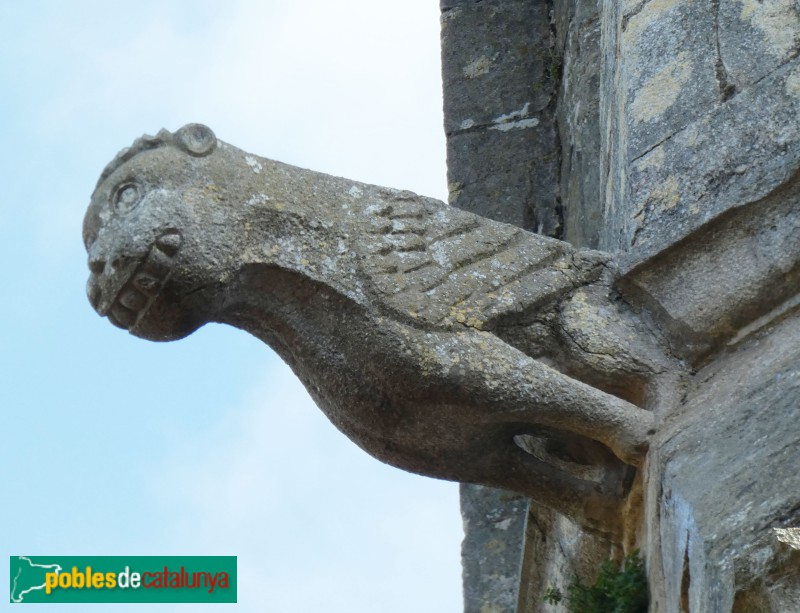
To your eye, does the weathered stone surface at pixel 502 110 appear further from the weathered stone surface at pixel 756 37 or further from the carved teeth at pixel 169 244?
the carved teeth at pixel 169 244

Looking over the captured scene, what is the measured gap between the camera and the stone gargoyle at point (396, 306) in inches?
142

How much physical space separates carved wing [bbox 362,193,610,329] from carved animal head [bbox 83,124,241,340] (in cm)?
34

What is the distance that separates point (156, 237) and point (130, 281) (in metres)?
0.11

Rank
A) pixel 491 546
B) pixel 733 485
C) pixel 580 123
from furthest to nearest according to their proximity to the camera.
Answer: pixel 491 546, pixel 580 123, pixel 733 485

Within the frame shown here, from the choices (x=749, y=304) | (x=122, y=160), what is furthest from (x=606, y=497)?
(x=122, y=160)

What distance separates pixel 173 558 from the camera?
601cm

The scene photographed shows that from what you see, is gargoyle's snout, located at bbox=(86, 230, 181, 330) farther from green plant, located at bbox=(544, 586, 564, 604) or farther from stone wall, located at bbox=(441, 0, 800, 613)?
green plant, located at bbox=(544, 586, 564, 604)

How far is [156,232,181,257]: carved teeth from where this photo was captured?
3604mm

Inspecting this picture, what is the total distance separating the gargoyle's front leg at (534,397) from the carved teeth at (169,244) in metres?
0.56

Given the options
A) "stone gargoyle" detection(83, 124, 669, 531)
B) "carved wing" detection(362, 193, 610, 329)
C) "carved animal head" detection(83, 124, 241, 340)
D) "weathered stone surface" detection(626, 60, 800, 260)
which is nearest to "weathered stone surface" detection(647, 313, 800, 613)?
"stone gargoyle" detection(83, 124, 669, 531)

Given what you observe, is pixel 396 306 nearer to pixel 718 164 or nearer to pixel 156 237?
pixel 156 237

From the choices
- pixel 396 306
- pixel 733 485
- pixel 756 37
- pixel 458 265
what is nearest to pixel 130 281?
pixel 396 306

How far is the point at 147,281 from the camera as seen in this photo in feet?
11.9

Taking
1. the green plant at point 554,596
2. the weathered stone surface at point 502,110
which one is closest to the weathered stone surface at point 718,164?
the green plant at point 554,596
